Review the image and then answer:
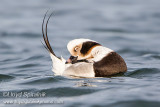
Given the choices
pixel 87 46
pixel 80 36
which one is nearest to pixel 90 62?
pixel 87 46

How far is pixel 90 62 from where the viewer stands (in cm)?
823

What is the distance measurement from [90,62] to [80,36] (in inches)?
322

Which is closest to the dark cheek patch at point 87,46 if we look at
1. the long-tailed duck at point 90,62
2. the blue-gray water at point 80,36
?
the long-tailed duck at point 90,62

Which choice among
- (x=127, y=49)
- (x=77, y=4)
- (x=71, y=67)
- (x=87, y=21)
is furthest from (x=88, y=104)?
(x=77, y=4)

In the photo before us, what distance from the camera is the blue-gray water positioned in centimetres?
701

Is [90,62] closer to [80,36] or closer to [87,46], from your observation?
[87,46]

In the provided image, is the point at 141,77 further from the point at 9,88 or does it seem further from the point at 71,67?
the point at 9,88

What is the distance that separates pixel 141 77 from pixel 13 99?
268 centimetres

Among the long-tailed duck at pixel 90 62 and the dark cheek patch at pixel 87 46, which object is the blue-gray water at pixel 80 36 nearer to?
the long-tailed duck at pixel 90 62

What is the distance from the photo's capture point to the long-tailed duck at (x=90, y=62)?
8.12m

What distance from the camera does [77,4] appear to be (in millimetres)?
24484

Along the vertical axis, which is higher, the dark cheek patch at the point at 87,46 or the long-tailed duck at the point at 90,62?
the dark cheek patch at the point at 87,46

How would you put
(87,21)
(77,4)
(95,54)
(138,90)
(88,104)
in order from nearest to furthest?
(88,104) < (138,90) < (95,54) < (87,21) < (77,4)

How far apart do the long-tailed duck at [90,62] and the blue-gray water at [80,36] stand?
0.17 meters
